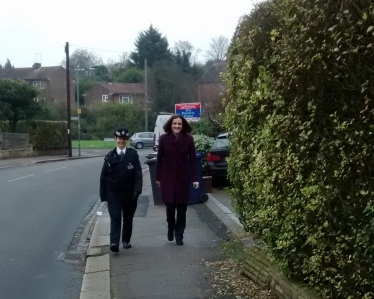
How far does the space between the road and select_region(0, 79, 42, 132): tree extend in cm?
2143

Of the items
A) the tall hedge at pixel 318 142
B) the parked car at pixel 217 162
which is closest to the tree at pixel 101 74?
the parked car at pixel 217 162

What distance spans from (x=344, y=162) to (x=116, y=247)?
4974mm

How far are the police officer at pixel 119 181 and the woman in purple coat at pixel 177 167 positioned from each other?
361 mm

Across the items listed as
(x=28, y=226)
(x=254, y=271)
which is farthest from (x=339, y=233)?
(x=28, y=226)

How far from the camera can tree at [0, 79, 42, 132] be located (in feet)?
132

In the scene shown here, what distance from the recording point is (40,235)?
1027cm

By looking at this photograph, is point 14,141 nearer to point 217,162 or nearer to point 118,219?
point 217,162

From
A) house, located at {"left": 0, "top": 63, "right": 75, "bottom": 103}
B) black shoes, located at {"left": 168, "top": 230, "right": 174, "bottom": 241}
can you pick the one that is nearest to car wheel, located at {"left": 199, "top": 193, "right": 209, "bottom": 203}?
black shoes, located at {"left": 168, "top": 230, "right": 174, "bottom": 241}

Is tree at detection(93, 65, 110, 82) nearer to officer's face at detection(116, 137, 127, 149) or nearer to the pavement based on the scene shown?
the pavement

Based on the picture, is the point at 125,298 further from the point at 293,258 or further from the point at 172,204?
the point at 172,204

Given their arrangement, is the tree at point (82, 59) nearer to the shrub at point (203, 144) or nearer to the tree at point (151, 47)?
the tree at point (151, 47)

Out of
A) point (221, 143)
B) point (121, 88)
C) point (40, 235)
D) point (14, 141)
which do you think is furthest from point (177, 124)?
point (121, 88)

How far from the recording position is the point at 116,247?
26.8 ft

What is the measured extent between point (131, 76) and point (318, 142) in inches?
3067
